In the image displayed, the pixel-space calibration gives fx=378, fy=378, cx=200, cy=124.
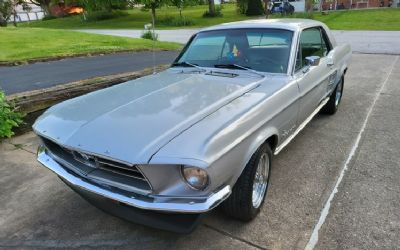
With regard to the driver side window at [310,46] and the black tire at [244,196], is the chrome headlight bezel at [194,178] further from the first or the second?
the driver side window at [310,46]

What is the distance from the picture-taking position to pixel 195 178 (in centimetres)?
239

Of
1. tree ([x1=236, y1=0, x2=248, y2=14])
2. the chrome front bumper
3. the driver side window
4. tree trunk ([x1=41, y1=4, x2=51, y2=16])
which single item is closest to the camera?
the chrome front bumper

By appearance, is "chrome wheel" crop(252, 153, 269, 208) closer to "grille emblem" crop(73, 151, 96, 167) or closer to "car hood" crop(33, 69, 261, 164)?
"car hood" crop(33, 69, 261, 164)

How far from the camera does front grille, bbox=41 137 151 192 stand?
248cm

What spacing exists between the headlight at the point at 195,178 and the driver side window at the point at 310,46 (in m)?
2.01

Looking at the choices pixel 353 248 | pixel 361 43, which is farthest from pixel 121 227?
pixel 361 43

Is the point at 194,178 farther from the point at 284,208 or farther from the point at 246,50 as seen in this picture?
the point at 246,50

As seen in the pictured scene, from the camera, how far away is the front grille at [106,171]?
97.7 inches

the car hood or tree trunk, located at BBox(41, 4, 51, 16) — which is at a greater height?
tree trunk, located at BBox(41, 4, 51, 16)

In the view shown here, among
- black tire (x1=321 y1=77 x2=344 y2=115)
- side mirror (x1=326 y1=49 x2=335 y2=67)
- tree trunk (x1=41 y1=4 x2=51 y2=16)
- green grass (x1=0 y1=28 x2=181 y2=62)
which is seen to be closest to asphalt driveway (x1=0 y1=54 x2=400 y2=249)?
black tire (x1=321 y1=77 x2=344 y2=115)

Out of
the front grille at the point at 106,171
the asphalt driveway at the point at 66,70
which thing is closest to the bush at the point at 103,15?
the asphalt driveway at the point at 66,70

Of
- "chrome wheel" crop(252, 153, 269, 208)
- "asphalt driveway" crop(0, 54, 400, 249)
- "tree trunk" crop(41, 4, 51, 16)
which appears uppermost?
"tree trunk" crop(41, 4, 51, 16)

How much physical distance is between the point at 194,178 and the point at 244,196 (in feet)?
1.98

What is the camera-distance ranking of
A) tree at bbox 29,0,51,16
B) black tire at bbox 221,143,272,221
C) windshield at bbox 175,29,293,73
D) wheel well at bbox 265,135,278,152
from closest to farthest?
black tire at bbox 221,143,272,221 < wheel well at bbox 265,135,278,152 < windshield at bbox 175,29,293,73 < tree at bbox 29,0,51,16
